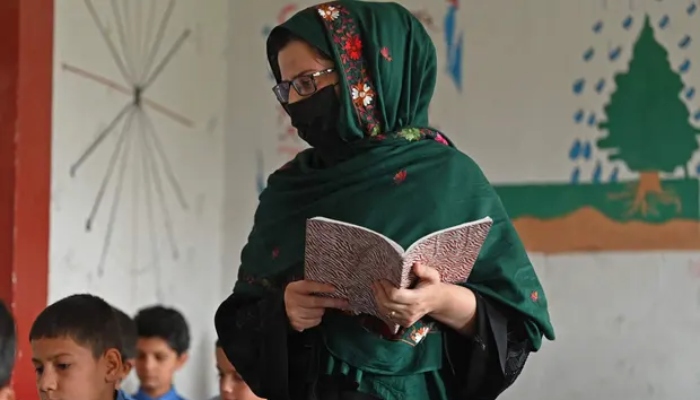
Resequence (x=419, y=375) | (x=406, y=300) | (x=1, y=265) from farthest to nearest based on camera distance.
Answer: (x=1, y=265) → (x=419, y=375) → (x=406, y=300)

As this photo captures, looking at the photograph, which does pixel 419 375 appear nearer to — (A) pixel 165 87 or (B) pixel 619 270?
(B) pixel 619 270

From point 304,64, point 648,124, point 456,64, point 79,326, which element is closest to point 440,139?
point 304,64

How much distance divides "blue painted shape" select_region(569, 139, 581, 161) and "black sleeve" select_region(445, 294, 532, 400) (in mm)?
1595

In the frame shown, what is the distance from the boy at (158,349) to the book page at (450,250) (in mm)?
1824

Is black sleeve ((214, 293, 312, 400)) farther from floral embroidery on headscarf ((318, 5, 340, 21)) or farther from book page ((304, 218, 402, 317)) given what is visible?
floral embroidery on headscarf ((318, 5, 340, 21))

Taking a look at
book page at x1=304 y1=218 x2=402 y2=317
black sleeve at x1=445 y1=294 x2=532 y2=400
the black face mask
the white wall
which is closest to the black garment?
black sleeve at x1=445 y1=294 x2=532 y2=400

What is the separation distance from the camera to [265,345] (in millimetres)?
1181

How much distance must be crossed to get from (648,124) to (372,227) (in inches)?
67.0

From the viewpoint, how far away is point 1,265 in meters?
2.30

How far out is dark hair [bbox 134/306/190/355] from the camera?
9.06 feet

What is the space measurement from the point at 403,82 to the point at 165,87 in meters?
1.96

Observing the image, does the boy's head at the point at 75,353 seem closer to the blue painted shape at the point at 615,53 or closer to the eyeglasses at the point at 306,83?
the eyeglasses at the point at 306,83

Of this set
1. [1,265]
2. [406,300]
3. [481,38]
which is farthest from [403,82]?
[481,38]

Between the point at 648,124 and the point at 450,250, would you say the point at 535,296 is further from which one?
the point at 648,124
